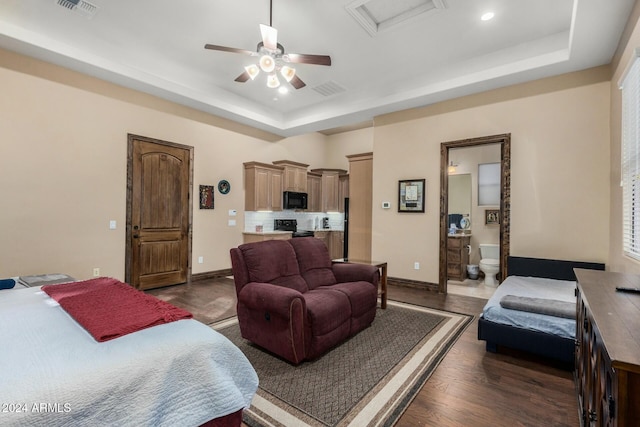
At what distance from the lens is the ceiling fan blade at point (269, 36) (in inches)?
108

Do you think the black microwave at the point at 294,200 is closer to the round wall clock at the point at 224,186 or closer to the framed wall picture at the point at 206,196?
the round wall clock at the point at 224,186

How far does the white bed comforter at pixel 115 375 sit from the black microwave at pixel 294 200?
5.37 m

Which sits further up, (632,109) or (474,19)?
(474,19)

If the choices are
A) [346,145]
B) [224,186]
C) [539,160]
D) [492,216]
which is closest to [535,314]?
[539,160]

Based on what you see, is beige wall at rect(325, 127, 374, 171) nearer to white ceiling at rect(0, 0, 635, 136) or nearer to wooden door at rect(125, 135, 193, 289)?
white ceiling at rect(0, 0, 635, 136)

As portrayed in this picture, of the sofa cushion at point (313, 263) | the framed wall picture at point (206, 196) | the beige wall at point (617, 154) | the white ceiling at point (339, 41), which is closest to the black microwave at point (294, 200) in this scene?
the framed wall picture at point (206, 196)

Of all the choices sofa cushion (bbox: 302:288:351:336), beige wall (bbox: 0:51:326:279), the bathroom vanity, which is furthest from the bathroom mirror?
beige wall (bbox: 0:51:326:279)

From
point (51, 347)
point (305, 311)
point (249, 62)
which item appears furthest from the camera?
point (249, 62)

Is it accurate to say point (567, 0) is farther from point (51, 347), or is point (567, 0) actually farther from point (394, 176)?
point (51, 347)

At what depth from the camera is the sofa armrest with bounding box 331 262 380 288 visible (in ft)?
11.1

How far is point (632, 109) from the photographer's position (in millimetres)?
2572

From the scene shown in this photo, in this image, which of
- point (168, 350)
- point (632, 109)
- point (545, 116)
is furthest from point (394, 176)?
point (168, 350)

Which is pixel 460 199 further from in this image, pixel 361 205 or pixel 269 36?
pixel 269 36

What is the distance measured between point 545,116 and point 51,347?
532 cm
